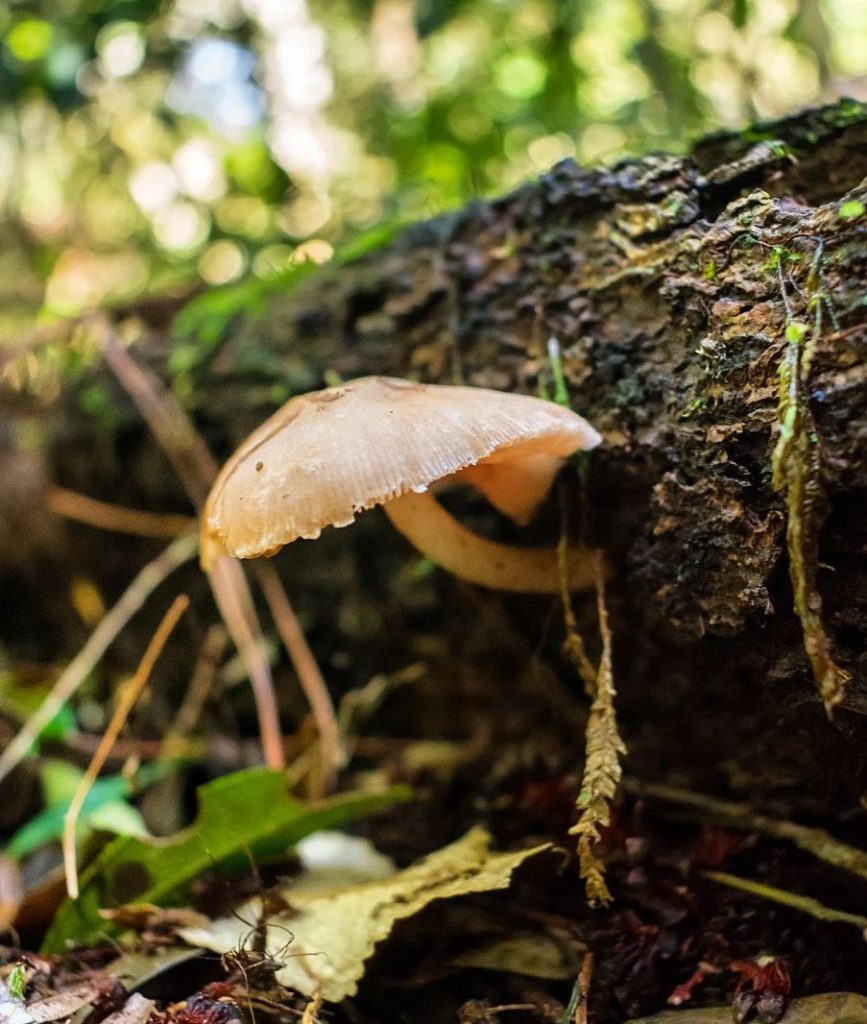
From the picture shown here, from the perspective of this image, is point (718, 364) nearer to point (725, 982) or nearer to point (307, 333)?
point (725, 982)

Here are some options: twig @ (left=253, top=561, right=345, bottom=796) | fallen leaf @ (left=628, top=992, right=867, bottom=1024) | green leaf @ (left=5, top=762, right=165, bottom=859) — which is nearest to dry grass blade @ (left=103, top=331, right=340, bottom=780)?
twig @ (left=253, top=561, right=345, bottom=796)

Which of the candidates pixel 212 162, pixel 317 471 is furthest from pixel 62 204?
pixel 317 471

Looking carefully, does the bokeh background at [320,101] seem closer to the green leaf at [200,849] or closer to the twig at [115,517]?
the twig at [115,517]

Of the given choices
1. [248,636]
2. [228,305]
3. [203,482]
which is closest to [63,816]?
[248,636]

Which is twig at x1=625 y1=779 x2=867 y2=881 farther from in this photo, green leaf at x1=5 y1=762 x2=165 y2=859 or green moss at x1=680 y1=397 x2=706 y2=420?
green leaf at x1=5 y1=762 x2=165 y2=859

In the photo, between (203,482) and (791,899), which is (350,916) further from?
(203,482)

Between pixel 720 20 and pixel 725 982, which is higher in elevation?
pixel 720 20
